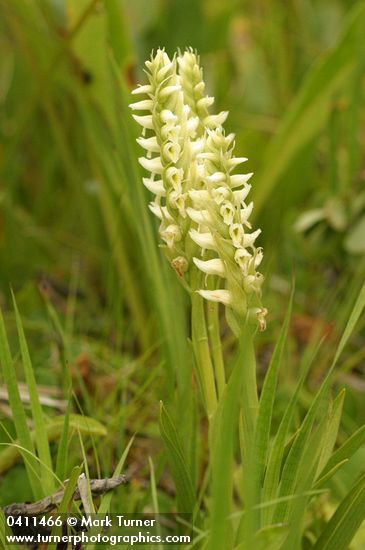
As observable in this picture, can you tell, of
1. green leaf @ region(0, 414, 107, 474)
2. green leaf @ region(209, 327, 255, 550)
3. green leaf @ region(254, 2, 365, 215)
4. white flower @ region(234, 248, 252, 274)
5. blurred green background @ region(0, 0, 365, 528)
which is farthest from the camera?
green leaf @ region(254, 2, 365, 215)

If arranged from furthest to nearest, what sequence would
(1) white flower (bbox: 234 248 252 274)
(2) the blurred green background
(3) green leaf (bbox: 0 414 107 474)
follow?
(2) the blurred green background < (3) green leaf (bbox: 0 414 107 474) < (1) white flower (bbox: 234 248 252 274)

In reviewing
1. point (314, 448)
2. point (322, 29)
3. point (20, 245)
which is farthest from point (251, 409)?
point (322, 29)

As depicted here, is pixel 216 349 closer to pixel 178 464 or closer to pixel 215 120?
pixel 178 464

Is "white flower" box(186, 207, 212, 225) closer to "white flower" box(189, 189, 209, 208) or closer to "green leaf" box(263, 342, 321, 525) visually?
"white flower" box(189, 189, 209, 208)

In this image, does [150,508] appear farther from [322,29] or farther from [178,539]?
[322,29]

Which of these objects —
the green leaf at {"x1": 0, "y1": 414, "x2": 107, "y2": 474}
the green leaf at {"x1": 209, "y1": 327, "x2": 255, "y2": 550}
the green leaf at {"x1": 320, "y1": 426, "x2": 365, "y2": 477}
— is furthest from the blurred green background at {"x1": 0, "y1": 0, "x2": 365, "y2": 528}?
the green leaf at {"x1": 209, "y1": 327, "x2": 255, "y2": 550}

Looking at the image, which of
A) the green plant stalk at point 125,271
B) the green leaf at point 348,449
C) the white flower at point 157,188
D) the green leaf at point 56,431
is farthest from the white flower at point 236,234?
the green plant stalk at point 125,271

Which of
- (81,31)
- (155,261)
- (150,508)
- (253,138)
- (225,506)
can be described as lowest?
(150,508)
